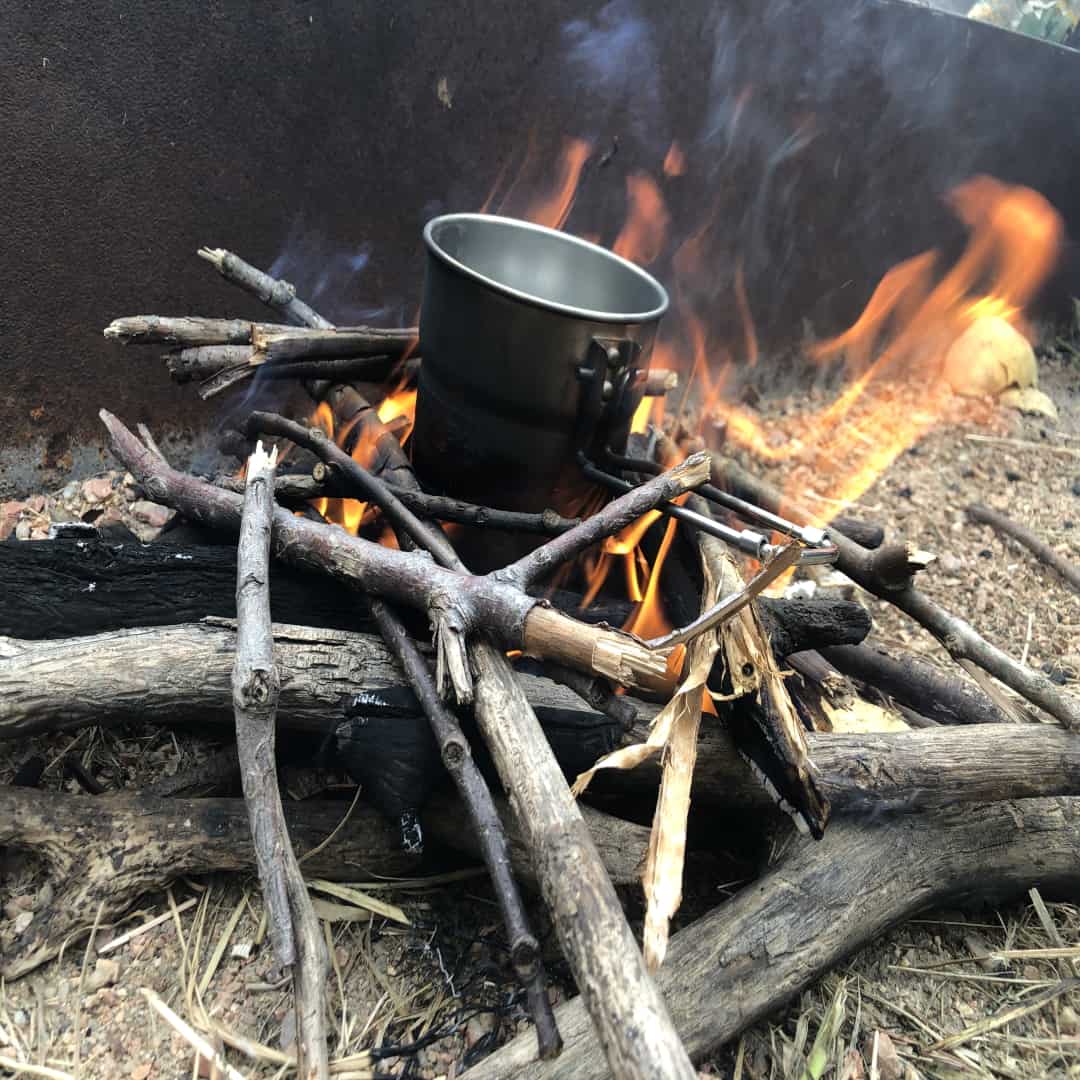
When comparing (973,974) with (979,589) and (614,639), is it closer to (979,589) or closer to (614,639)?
(614,639)

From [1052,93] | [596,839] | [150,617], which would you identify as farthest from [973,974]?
[1052,93]

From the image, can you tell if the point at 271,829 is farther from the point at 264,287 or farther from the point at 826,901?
the point at 264,287

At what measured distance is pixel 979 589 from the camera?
3.56m

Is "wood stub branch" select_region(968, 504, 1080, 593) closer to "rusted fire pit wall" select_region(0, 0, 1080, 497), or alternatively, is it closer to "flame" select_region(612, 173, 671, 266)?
"rusted fire pit wall" select_region(0, 0, 1080, 497)

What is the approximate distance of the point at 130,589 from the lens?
200 centimetres

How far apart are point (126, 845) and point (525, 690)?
0.90 m

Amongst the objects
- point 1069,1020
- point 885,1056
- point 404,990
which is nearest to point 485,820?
point 404,990

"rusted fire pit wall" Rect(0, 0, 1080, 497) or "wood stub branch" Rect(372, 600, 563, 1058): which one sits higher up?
"rusted fire pit wall" Rect(0, 0, 1080, 497)

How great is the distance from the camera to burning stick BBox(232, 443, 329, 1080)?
1411 mm

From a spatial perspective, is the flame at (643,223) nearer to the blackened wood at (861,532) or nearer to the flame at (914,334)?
the flame at (914,334)

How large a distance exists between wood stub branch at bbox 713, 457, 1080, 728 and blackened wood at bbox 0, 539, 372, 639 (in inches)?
55.9

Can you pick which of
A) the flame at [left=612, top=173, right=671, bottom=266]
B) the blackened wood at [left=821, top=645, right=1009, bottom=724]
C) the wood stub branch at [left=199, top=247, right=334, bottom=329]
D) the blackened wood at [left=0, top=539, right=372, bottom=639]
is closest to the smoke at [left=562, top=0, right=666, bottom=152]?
the flame at [left=612, top=173, right=671, bottom=266]

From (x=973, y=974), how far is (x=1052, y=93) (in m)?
5.57

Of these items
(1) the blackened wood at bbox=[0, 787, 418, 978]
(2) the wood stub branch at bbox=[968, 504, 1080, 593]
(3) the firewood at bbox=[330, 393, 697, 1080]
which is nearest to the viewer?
(3) the firewood at bbox=[330, 393, 697, 1080]
